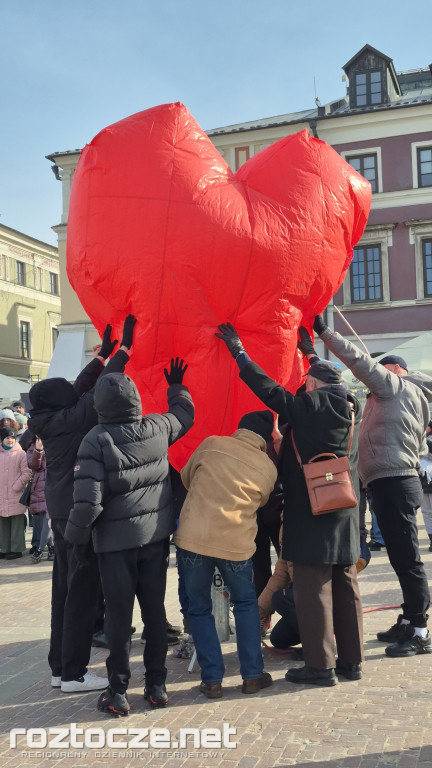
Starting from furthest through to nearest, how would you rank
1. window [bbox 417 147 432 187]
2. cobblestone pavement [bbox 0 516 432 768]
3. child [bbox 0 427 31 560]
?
1. window [bbox 417 147 432 187]
2. child [bbox 0 427 31 560]
3. cobblestone pavement [bbox 0 516 432 768]

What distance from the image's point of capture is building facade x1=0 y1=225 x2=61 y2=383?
40.3 meters

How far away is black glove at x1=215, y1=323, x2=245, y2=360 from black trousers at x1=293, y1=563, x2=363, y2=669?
139 cm

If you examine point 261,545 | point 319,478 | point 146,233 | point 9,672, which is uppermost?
point 146,233

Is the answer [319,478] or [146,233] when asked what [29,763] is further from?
[146,233]

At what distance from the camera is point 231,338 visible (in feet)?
15.3

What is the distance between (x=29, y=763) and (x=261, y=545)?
2.56 m

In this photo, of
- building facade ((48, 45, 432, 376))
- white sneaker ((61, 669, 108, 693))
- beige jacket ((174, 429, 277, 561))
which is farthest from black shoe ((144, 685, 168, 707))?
building facade ((48, 45, 432, 376))

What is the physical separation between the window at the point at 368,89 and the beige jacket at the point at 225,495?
2567 cm

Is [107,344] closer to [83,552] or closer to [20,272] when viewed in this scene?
[83,552]

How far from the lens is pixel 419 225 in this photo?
25859mm

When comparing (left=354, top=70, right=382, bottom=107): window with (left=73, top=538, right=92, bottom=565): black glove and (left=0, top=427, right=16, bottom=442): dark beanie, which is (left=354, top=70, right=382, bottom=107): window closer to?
(left=0, top=427, right=16, bottom=442): dark beanie

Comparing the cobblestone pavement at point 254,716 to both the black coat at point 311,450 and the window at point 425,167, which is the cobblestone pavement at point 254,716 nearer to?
the black coat at point 311,450

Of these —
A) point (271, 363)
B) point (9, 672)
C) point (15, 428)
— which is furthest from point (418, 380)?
point (15, 428)

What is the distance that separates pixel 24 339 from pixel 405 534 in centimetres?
3942
